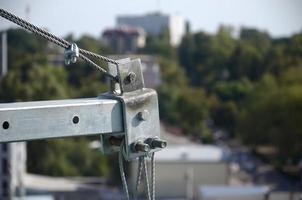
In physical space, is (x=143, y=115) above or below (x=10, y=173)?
above

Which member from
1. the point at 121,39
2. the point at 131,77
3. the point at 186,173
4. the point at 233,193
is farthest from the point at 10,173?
the point at 121,39

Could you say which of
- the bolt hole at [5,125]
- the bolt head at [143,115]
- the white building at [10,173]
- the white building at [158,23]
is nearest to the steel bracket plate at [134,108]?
the bolt head at [143,115]

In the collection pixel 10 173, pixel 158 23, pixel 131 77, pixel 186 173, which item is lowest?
pixel 186 173

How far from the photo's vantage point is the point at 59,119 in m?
0.98

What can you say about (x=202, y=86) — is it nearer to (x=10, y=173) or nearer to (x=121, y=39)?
(x=121, y=39)

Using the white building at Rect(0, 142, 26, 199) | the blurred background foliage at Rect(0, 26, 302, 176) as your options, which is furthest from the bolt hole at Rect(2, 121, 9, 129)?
the blurred background foliage at Rect(0, 26, 302, 176)

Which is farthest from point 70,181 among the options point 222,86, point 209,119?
point 222,86

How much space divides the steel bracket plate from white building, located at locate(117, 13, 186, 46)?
3026cm

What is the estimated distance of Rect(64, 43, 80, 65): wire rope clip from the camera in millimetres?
1013

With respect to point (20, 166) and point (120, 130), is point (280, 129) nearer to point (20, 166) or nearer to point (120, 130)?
point (20, 166)

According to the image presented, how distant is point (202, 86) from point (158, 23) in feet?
33.9

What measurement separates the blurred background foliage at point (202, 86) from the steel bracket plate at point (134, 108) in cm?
1134

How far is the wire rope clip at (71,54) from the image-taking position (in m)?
1.01

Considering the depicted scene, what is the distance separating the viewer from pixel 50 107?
0.98 m
